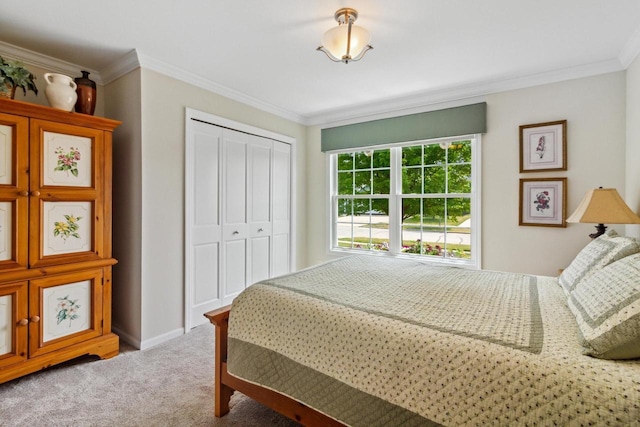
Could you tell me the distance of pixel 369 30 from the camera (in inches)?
87.9

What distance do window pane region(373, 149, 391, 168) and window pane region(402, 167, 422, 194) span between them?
0.24 metres

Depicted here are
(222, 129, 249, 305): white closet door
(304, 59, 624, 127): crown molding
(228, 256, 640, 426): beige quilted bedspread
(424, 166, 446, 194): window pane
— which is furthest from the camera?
(424, 166, 446, 194): window pane

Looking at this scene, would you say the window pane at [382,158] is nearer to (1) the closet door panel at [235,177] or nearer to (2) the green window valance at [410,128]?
(2) the green window valance at [410,128]

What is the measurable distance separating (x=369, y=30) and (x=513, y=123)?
1.84 m

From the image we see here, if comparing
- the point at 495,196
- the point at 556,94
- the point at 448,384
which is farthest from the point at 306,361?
the point at 556,94

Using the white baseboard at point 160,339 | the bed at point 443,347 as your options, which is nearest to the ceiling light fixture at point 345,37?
the bed at point 443,347

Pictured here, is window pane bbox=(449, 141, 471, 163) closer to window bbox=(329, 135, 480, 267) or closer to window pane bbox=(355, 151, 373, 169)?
window bbox=(329, 135, 480, 267)

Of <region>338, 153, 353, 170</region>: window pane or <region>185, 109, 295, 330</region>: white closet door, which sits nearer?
<region>185, 109, 295, 330</region>: white closet door

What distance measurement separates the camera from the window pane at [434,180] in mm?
3637

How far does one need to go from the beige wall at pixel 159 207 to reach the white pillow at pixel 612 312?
288 centimetres

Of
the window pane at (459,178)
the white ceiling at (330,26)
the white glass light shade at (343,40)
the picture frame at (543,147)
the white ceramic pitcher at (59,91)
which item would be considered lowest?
the window pane at (459,178)

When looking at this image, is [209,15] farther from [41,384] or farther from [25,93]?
[41,384]

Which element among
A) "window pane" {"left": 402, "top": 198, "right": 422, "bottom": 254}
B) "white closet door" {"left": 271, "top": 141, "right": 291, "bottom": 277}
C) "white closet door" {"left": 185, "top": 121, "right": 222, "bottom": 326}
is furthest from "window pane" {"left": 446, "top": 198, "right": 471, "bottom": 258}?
"white closet door" {"left": 185, "top": 121, "right": 222, "bottom": 326}

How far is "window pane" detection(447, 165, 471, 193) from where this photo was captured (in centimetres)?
346
